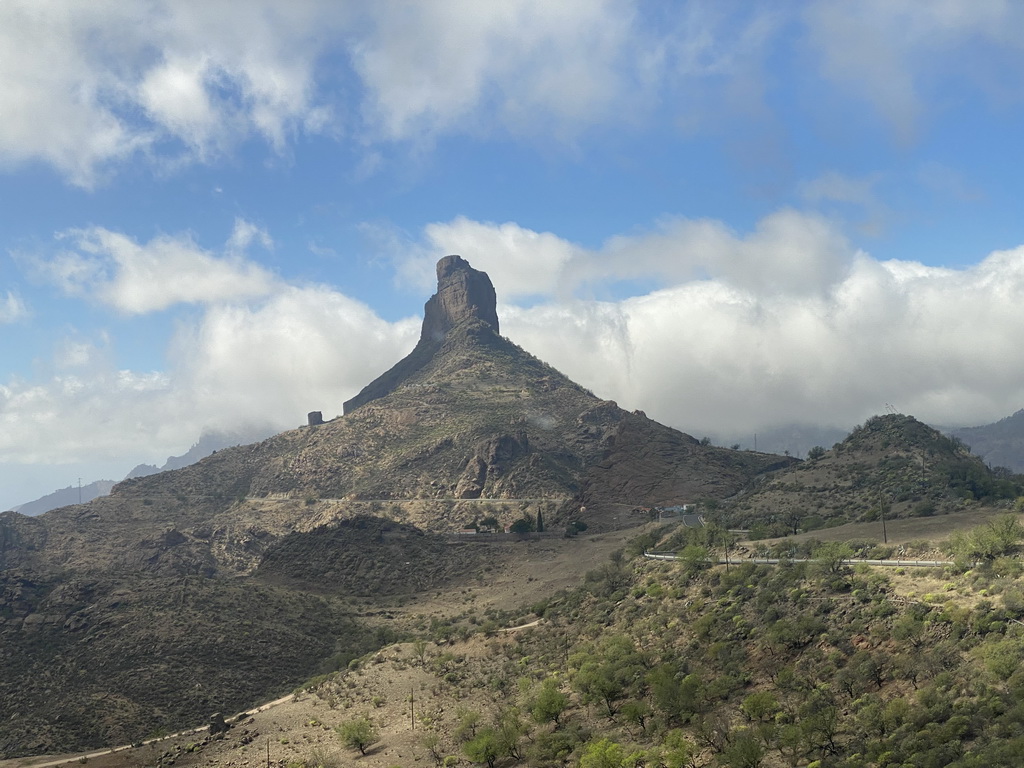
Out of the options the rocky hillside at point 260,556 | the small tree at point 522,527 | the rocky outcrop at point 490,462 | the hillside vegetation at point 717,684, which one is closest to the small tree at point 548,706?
the hillside vegetation at point 717,684

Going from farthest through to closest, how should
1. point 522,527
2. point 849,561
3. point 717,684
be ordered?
point 522,527 → point 849,561 → point 717,684

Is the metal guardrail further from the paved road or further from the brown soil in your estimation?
the paved road

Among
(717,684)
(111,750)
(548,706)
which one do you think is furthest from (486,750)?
(111,750)

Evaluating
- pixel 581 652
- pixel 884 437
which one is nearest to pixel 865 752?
pixel 581 652

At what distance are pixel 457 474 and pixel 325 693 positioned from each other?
111350 mm

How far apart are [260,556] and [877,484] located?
10514 centimetres

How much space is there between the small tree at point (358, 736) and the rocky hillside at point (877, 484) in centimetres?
5141

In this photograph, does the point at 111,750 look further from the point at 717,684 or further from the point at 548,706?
the point at 717,684

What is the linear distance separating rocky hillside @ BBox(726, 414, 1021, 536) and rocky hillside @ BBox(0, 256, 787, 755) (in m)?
26.4

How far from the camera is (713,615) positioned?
5694cm

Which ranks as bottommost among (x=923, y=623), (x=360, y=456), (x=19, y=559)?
(x=923, y=623)

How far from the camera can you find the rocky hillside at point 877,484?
92.2 m

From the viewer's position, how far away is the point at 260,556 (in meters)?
153

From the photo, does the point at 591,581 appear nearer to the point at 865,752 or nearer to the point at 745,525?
the point at 745,525
